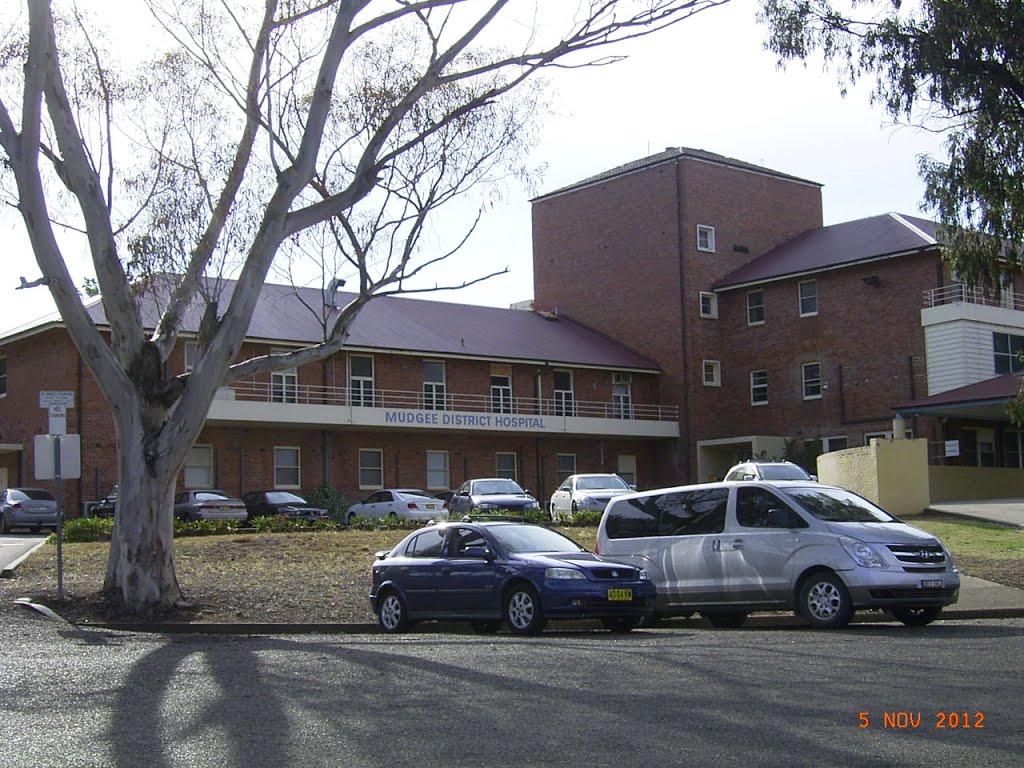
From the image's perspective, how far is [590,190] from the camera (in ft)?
184

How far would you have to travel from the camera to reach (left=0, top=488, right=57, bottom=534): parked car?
3562 cm

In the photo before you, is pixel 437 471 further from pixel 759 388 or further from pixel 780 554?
pixel 780 554

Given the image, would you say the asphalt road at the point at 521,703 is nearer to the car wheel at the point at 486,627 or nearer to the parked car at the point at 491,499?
the car wheel at the point at 486,627

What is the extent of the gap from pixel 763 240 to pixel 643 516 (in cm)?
3958

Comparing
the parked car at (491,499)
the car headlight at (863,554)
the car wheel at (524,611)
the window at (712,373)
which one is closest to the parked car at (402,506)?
the parked car at (491,499)

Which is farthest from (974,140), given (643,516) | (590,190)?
(590,190)

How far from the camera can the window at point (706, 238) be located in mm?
52594

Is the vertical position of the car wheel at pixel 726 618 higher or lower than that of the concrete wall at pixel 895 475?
lower

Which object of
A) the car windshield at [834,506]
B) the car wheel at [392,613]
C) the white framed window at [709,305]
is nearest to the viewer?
the car windshield at [834,506]

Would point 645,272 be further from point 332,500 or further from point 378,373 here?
point 332,500

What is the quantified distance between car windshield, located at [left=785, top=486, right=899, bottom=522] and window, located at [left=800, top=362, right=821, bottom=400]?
34.4m

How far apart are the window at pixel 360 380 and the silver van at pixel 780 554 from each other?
2916 cm

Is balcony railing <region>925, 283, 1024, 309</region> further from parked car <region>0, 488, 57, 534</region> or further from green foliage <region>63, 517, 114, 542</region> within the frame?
green foliage <region>63, 517, 114, 542</region>

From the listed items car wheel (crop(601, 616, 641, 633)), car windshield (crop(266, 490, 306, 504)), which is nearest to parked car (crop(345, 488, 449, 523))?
car windshield (crop(266, 490, 306, 504))
